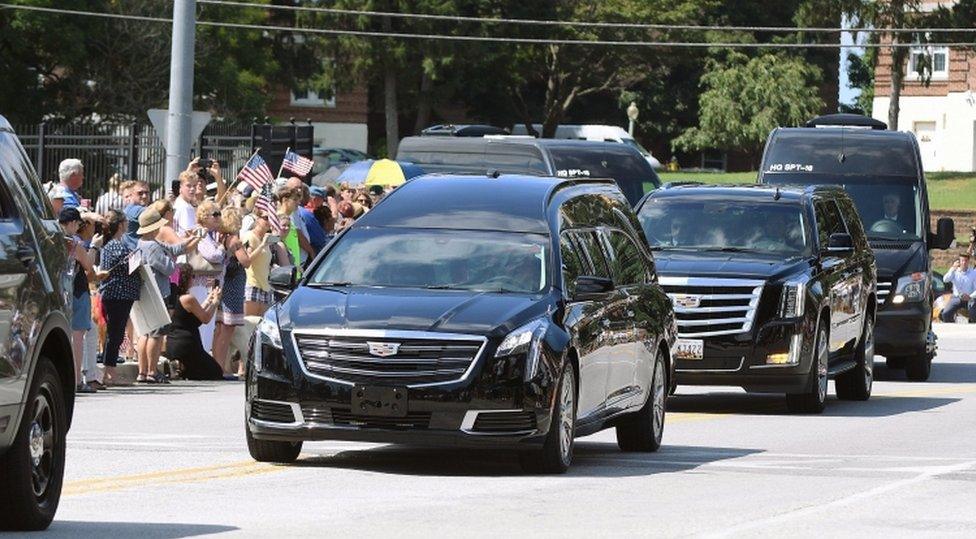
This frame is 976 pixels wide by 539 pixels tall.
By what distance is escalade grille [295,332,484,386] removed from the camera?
43.2ft

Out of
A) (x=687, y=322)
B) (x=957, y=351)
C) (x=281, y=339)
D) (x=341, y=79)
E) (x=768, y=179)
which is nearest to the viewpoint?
(x=281, y=339)

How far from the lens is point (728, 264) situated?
20.5m

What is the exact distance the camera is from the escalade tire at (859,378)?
22.6 m

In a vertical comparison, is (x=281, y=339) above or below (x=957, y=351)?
above

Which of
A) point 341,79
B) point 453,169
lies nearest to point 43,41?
point 341,79

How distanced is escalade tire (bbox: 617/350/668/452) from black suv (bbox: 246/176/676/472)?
0.05 ft

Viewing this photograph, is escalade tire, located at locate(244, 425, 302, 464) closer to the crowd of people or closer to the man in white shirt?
the crowd of people

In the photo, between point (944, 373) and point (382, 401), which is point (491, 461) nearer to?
point (382, 401)

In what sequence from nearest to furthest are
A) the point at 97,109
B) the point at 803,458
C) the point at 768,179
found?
the point at 803,458 → the point at 768,179 → the point at 97,109

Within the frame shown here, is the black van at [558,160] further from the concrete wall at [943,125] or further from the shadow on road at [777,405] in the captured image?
the concrete wall at [943,125]

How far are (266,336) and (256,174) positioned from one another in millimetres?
14446

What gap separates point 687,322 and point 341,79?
207 feet

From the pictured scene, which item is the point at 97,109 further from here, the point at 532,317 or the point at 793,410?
the point at 532,317

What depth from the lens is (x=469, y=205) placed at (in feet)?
49.5
